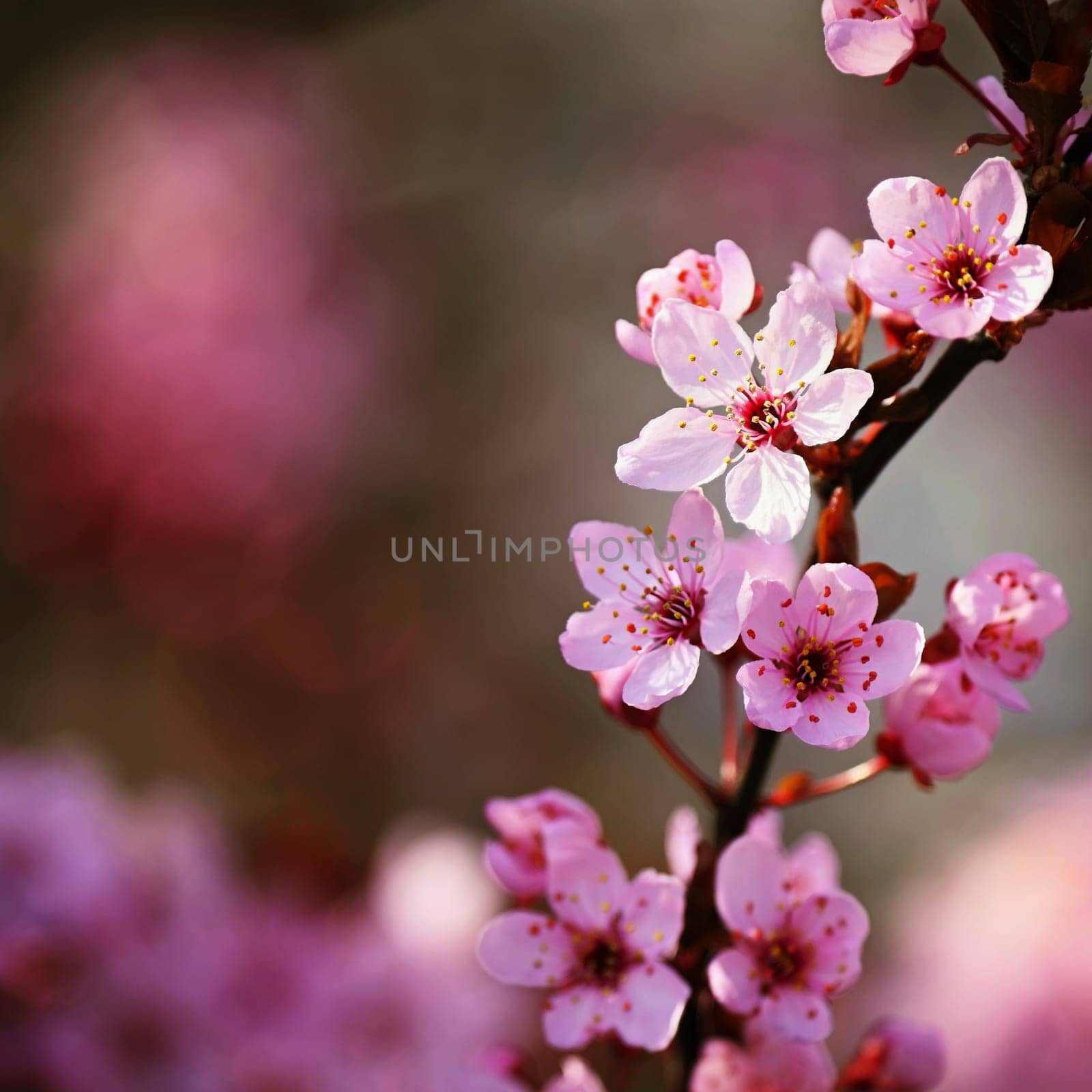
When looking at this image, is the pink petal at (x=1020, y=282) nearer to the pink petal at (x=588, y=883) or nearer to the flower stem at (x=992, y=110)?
the flower stem at (x=992, y=110)

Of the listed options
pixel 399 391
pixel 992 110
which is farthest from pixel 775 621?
pixel 399 391

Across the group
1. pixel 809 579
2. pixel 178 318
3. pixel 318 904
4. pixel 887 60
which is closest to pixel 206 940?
pixel 318 904

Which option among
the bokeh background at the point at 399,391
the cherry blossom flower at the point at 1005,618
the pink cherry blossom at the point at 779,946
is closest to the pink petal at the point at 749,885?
the pink cherry blossom at the point at 779,946

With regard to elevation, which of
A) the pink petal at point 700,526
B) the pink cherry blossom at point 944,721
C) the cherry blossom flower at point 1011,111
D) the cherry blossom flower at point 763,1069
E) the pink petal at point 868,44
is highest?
the pink petal at point 868,44

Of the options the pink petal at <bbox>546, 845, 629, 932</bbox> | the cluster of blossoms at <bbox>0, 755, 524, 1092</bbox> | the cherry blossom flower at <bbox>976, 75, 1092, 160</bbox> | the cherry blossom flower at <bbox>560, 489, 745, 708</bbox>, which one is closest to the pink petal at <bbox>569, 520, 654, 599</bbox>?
the cherry blossom flower at <bbox>560, 489, 745, 708</bbox>

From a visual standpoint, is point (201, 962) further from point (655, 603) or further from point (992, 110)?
point (992, 110)
